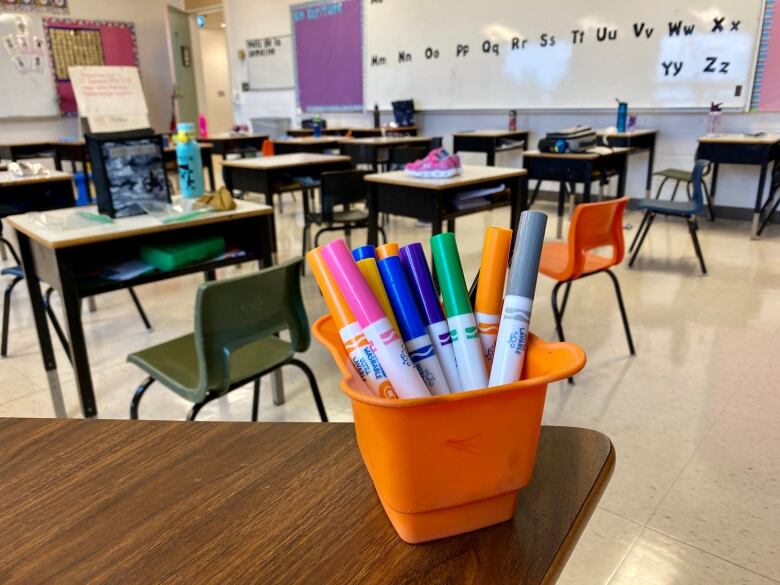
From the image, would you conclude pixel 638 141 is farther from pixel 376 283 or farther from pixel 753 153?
pixel 376 283

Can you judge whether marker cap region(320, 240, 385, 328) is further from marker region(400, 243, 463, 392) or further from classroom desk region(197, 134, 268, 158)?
classroom desk region(197, 134, 268, 158)

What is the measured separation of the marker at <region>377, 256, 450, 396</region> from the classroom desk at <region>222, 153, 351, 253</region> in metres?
3.18

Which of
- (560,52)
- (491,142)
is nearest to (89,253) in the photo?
(491,142)

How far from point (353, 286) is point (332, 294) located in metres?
0.02

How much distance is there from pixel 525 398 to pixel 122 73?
8.57 meters

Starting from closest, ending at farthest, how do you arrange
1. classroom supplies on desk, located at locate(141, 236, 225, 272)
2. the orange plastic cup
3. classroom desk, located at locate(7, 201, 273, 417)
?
the orange plastic cup < classroom desk, located at locate(7, 201, 273, 417) < classroom supplies on desk, located at locate(141, 236, 225, 272)

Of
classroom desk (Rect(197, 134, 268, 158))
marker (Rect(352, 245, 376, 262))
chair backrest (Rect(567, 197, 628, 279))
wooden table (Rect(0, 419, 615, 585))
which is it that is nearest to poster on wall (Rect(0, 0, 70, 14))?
classroom desk (Rect(197, 134, 268, 158))

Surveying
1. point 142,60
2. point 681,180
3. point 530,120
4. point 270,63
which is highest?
point 142,60

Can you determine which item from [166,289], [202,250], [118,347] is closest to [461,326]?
[202,250]

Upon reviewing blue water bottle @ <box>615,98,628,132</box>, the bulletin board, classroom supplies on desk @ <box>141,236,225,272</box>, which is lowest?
classroom supplies on desk @ <box>141,236,225,272</box>

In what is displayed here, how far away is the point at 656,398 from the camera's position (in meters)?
2.10

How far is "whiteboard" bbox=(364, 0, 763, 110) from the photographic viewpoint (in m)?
4.82

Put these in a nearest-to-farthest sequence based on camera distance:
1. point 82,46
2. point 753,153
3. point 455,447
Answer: point 455,447 → point 753,153 → point 82,46

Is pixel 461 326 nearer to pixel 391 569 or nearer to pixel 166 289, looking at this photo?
pixel 391 569
